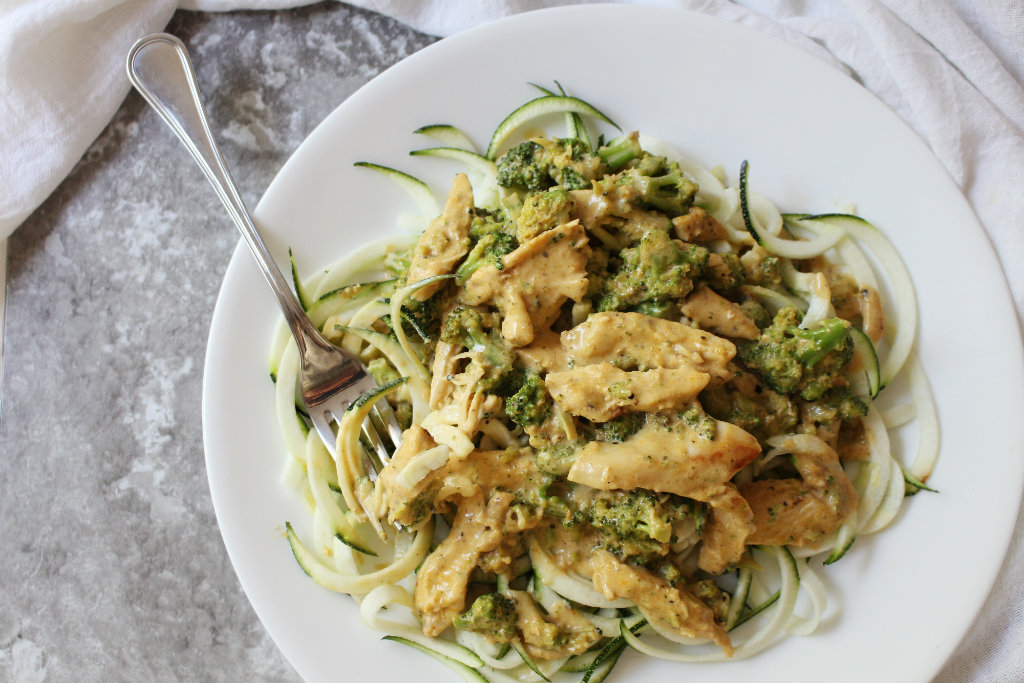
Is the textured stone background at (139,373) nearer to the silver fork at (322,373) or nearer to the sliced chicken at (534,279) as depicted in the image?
the silver fork at (322,373)

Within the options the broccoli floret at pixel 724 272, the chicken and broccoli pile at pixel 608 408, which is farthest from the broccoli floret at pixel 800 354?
the broccoli floret at pixel 724 272

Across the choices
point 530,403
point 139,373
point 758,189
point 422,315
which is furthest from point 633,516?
point 139,373

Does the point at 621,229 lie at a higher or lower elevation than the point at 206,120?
higher

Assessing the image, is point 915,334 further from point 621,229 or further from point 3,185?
point 3,185

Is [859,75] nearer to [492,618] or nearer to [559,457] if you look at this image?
[559,457]

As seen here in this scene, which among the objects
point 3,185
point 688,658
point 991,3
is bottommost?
point 688,658

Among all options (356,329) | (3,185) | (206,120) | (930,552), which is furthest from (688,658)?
(3,185)

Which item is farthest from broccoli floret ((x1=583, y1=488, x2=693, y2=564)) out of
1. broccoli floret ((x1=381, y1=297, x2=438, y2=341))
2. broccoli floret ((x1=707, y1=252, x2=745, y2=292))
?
broccoli floret ((x1=381, y1=297, x2=438, y2=341))
